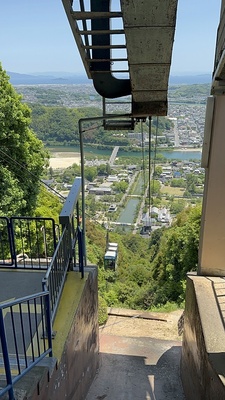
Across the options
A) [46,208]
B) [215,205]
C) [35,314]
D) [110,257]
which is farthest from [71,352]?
→ [110,257]

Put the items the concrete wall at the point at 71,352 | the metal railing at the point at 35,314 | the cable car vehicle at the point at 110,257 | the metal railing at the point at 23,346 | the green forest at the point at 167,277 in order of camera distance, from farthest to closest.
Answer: the cable car vehicle at the point at 110,257 < the green forest at the point at 167,277 < the concrete wall at the point at 71,352 < the metal railing at the point at 35,314 < the metal railing at the point at 23,346

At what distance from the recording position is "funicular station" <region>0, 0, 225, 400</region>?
8.67 feet

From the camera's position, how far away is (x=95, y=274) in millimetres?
4926

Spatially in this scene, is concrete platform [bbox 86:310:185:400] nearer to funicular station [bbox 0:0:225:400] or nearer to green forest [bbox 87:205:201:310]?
funicular station [bbox 0:0:225:400]

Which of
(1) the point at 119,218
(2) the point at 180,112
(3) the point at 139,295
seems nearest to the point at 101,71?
(3) the point at 139,295

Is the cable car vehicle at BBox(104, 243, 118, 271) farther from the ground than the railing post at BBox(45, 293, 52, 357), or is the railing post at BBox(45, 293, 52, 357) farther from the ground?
the railing post at BBox(45, 293, 52, 357)

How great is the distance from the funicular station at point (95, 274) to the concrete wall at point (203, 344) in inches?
0.4

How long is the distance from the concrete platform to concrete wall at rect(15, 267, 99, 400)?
0.39m

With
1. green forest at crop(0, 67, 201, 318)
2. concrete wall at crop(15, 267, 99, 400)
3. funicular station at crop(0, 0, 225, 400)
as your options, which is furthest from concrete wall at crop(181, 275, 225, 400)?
green forest at crop(0, 67, 201, 318)

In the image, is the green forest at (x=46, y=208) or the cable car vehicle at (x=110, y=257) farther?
the cable car vehicle at (x=110, y=257)

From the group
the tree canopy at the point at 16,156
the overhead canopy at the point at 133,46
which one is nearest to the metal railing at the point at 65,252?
the overhead canopy at the point at 133,46

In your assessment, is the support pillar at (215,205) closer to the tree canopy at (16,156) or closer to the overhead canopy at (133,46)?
the overhead canopy at (133,46)

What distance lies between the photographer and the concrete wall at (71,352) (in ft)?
8.32

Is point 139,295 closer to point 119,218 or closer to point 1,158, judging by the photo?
point 1,158
